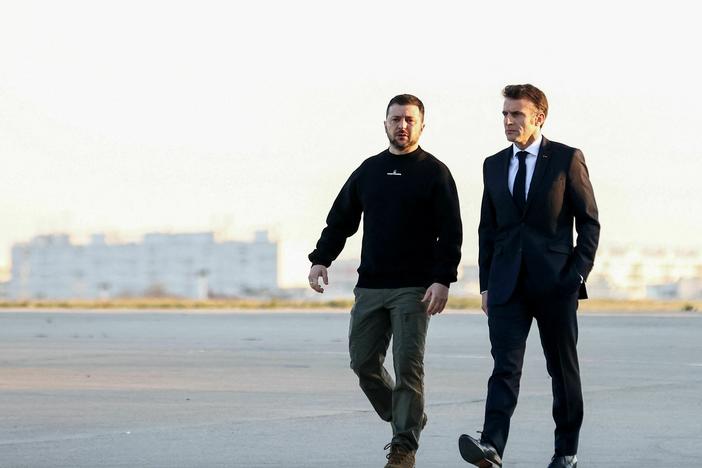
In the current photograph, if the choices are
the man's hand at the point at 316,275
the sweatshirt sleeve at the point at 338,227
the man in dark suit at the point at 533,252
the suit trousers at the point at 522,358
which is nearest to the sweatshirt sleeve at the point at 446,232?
the man in dark suit at the point at 533,252

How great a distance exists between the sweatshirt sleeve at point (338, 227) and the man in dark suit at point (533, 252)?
3.53ft

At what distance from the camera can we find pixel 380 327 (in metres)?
9.38

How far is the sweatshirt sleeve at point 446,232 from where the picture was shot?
360 inches

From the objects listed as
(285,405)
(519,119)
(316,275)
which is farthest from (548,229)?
(285,405)

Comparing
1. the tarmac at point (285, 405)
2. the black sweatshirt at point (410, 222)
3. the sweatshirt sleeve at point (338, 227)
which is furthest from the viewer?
the tarmac at point (285, 405)

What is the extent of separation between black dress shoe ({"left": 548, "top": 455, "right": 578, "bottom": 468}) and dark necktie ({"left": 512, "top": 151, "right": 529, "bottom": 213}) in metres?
1.35

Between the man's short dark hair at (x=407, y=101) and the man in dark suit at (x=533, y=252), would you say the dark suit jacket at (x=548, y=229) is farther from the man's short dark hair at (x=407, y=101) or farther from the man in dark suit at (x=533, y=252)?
the man's short dark hair at (x=407, y=101)

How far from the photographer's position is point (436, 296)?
9.06m

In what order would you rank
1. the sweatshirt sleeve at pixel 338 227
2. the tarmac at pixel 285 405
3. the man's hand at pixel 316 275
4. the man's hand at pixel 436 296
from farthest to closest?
the tarmac at pixel 285 405
the sweatshirt sleeve at pixel 338 227
the man's hand at pixel 316 275
the man's hand at pixel 436 296

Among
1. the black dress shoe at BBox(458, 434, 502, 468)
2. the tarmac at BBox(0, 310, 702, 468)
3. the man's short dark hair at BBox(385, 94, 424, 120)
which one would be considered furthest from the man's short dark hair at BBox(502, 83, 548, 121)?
the tarmac at BBox(0, 310, 702, 468)

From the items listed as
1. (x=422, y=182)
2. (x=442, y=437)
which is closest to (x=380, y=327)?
(x=422, y=182)

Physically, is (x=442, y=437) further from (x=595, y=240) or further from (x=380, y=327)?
(x=595, y=240)

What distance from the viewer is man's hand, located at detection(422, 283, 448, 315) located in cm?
906

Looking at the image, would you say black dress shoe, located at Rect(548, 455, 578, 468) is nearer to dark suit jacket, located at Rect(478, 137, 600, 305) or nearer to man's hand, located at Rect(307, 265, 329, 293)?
dark suit jacket, located at Rect(478, 137, 600, 305)
